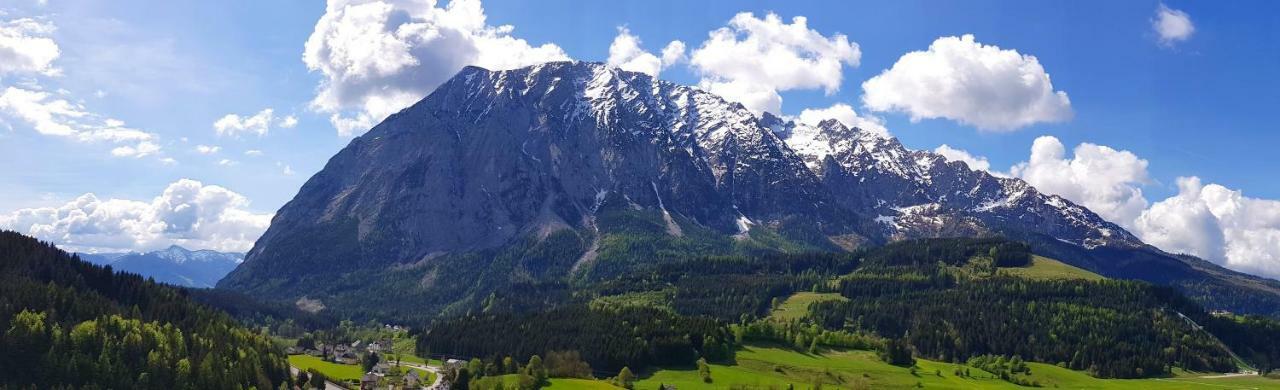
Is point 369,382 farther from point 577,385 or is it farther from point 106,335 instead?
point 106,335

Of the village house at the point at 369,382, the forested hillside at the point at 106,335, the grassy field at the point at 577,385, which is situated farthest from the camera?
the village house at the point at 369,382

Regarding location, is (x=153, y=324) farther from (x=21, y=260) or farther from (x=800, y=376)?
(x=800, y=376)

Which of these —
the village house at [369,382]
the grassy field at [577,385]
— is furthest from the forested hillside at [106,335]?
the grassy field at [577,385]

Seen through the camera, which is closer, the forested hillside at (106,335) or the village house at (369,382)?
the forested hillside at (106,335)

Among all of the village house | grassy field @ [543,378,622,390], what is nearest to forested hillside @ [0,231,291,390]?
the village house

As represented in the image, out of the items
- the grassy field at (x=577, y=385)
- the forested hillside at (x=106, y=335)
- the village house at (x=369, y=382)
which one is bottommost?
the village house at (x=369, y=382)

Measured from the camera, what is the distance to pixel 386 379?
608ft

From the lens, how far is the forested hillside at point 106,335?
131375 mm

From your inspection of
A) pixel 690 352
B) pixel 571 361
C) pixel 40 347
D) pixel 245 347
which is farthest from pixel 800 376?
pixel 40 347

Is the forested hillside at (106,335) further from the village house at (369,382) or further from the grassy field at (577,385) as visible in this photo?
the grassy field at (577,385)

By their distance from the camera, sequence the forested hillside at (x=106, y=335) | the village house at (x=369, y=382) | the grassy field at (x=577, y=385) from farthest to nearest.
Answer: the village house at (x=369, y=382) → the grassy field at (x=577, y=385) → the forested hillside at (x=106, y=335)

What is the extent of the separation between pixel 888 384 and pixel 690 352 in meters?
43.4

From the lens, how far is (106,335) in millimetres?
140625

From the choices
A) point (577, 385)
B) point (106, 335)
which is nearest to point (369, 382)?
point (577, 385)
